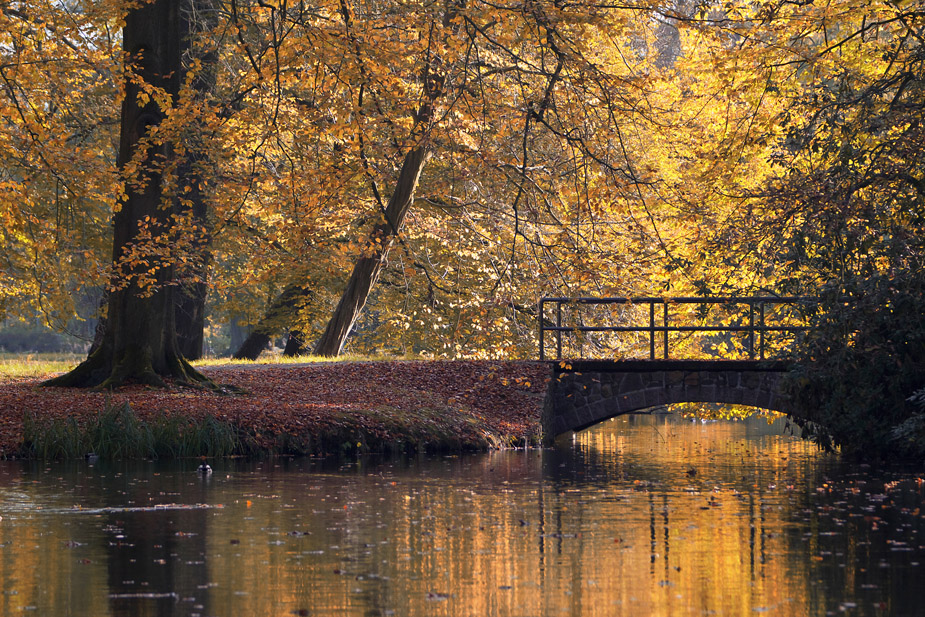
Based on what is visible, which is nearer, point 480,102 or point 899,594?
point 899,594

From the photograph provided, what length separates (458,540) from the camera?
29.7 ft

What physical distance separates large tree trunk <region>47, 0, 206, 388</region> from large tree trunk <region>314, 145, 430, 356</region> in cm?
443

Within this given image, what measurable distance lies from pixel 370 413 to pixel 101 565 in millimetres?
10388

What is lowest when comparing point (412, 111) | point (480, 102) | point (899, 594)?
point (899, 594)

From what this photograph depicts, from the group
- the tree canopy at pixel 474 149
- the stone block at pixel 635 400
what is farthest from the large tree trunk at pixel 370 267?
the stone block at pixel 635 400

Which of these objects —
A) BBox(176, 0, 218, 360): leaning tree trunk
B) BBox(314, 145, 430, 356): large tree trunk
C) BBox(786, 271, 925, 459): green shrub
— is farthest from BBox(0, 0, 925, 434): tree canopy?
BBox(786, 271, 925, 459): green shrub

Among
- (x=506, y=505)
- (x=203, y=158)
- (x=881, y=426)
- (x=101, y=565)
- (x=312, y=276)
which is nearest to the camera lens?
(x=101, y=565)

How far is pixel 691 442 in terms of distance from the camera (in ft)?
70.5

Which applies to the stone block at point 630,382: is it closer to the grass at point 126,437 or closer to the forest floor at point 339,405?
the forest floor at point 339,405

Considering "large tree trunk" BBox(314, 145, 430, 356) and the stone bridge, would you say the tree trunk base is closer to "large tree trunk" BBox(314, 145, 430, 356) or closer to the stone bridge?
"large tree trunk" BBox(314, 145, 430, 356)

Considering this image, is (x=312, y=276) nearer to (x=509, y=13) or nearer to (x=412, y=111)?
(x=412, y=111)

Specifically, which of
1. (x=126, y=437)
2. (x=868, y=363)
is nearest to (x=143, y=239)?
(x=126, y=437)

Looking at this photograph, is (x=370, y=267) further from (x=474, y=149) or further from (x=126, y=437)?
(x=126, y=437)

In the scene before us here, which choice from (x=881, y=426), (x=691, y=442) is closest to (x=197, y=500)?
(x=881, y=426)
